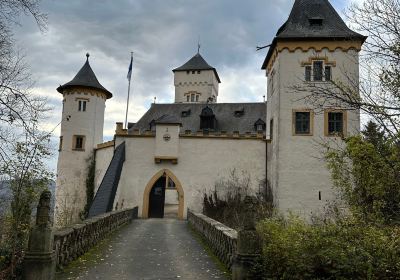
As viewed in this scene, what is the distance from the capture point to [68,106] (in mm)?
30875

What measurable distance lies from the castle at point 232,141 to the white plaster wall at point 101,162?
0.25ft

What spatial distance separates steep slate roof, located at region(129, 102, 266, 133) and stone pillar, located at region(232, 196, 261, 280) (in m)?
24.0

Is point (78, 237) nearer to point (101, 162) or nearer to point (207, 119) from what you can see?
point (101, 162)

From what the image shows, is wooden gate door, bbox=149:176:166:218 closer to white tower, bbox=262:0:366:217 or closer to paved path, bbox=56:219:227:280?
white tower, bbox=262:0:366:217

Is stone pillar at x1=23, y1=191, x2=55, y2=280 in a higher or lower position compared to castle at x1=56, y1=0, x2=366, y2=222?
lower

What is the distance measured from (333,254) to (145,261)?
4782 mm

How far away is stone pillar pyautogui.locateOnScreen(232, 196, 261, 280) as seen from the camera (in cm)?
697

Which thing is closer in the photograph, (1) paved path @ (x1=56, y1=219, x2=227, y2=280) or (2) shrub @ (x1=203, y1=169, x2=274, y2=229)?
(1) paved path @ (x1=56, y1=219, x2=227, y2=280)

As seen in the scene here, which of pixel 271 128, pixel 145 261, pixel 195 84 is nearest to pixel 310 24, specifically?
pixel 271 128

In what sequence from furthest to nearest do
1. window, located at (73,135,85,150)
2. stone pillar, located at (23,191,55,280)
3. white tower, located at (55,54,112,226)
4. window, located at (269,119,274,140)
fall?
A: window, located at (73,135,85,150) → white tower, located at (55,54,112,226) → window, located at (269,119,274,140) → stone pillar, located at (23,191,55,280)

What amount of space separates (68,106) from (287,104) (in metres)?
16.5

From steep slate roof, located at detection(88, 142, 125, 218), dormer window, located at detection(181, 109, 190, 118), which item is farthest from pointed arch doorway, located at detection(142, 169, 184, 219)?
dormer window, located at detection(181, 109, 190, 118)

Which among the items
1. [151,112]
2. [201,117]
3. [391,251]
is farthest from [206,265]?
[151,112]

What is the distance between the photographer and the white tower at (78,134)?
29.0 meters
